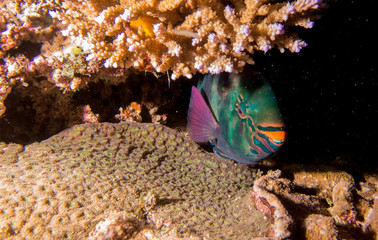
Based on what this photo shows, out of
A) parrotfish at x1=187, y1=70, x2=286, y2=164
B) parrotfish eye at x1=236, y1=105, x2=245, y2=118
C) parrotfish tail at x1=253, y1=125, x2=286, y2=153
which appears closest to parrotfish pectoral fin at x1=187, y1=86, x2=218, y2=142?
parrotfish at x1=187, y1=70, x2=286, y2=164

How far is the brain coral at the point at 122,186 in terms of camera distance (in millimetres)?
1710

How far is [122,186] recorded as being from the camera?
2146mm

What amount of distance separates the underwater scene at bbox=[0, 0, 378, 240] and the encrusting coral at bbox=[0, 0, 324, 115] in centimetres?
1

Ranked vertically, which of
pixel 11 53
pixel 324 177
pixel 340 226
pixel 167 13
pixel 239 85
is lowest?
pixel 340 226

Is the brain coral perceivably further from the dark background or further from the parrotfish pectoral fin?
the dark background

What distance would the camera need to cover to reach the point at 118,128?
2.94 m

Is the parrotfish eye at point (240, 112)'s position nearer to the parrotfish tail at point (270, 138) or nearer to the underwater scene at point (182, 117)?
the underwater scene at point (182, 117)

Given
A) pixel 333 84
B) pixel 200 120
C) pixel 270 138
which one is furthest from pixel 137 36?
pixel 333 84

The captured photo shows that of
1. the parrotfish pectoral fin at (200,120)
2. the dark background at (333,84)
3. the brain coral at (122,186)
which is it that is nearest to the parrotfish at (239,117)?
the parrotfish pectoral fin at (200,120)

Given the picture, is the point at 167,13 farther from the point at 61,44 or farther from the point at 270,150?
the point at 270,150

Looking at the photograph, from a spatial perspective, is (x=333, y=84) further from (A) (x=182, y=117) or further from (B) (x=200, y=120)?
(A) (x=182, y=117)

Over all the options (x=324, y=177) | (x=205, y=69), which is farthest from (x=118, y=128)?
(x=324, y=177)

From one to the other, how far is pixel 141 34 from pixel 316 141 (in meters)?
3.56

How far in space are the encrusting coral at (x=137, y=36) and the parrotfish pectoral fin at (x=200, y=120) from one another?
0.40 m
